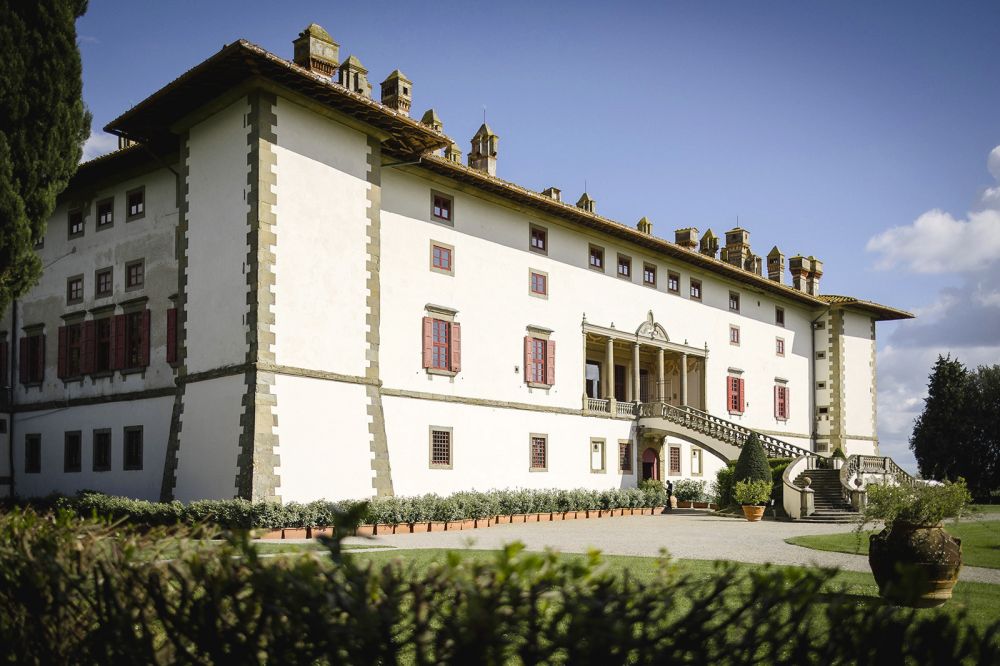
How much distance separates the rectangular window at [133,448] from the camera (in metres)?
A: 26.8

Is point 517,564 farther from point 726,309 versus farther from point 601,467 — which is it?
point 726,309

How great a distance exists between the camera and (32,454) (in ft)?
Answer: 102

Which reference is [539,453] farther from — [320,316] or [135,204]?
[135,204]

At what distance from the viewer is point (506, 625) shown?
3488 millimetres

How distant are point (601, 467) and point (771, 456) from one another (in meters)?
7.85

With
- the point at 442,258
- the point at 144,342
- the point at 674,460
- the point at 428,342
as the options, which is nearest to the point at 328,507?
the point at 428,342

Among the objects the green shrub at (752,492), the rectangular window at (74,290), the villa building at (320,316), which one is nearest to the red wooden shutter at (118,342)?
the villa building at (320,316)

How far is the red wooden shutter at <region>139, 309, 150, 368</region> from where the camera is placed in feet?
89.2

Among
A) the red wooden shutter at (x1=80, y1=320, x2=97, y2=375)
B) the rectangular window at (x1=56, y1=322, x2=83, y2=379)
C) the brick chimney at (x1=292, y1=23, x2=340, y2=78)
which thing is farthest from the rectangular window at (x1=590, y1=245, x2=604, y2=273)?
the rectangular window at (x1=56, y1=322, x2=83, y2=379)

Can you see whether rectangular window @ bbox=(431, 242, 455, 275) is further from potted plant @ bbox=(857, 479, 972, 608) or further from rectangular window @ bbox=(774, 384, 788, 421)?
rectangular window @ bbox=(774, 384, 788, 421)

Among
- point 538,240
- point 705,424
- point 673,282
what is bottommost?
point 705,424

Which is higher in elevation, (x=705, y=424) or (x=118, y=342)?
(x=118, y=342)

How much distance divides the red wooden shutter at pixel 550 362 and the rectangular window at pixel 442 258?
5429 millimetres

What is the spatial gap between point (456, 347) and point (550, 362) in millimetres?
5093
